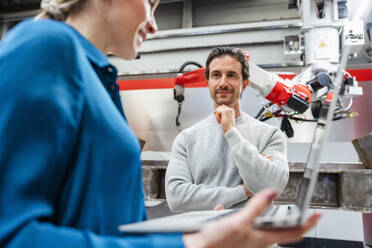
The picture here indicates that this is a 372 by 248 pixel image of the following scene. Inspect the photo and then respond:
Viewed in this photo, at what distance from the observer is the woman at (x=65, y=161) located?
1.37 ft

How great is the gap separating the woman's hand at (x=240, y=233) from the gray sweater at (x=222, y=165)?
35.8 inches

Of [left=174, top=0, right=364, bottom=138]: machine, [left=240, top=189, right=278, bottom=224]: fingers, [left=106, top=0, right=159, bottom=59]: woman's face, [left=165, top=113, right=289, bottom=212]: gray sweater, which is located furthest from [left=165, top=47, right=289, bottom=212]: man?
[left=240, top=189, right=278, bottom=224]: fingers

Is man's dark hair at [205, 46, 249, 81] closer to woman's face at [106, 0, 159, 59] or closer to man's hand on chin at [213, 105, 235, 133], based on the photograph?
man's hand on chin at [213, 105, 235, 133]

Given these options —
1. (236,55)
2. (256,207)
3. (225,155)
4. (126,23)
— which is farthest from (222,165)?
(256,207)

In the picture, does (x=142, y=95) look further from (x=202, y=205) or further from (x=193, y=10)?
(x=202, y=205)

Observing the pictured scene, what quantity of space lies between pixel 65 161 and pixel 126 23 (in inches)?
13.7

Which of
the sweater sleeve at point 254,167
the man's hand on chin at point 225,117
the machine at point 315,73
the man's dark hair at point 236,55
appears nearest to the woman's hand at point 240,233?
the sweater sleeve at point 254,167

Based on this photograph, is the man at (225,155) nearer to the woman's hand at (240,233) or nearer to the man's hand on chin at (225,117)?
the man's hand on chin at (225,117)

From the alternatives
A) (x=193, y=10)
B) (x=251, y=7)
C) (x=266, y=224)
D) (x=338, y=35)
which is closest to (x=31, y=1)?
(x=193, y=10)

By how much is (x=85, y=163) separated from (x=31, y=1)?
15.7ft

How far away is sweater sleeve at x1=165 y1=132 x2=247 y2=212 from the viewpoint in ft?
4.46

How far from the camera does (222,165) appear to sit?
1.51 meters

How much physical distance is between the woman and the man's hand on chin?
2.99 ft

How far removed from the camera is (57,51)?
18.7 inches
